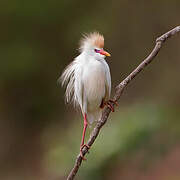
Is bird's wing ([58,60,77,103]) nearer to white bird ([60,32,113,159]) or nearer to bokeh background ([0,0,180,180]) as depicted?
white bird ([60,32,113,159])

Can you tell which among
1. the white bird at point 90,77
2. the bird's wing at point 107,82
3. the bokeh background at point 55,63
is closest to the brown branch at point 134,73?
the white bird at point 90,77

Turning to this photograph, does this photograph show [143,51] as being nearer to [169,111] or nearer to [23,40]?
[169,111]

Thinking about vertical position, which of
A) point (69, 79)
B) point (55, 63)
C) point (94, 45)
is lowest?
point (55, 63)

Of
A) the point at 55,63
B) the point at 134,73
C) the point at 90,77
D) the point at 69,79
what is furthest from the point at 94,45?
the point at 55,63

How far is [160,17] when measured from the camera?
21.8 ft

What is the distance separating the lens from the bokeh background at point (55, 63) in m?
6.40

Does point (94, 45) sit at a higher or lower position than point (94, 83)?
higher

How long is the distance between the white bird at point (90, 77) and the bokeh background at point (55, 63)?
3.09 metres

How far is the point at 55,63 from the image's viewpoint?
288 inches

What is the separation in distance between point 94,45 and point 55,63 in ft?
16.5

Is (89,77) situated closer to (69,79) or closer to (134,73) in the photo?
(69,79)

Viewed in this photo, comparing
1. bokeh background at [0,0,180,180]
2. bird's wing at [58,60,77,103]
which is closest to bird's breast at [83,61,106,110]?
bird's wing at [58,60,77,103]

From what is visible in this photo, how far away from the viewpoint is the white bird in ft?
7.68

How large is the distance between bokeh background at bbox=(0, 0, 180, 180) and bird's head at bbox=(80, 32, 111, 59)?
10.9ft
